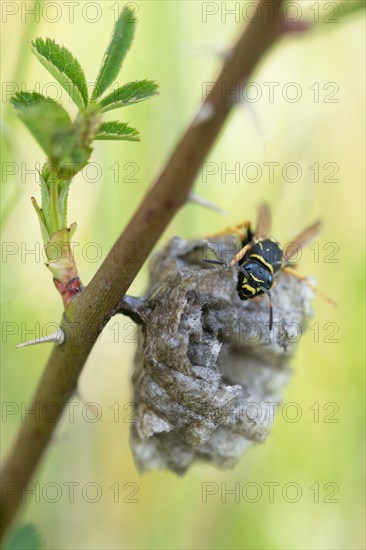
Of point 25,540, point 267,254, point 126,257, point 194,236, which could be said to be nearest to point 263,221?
point 267,254

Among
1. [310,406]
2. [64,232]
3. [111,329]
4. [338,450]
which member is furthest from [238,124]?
[64,232]

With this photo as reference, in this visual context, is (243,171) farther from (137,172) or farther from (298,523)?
(298,523)

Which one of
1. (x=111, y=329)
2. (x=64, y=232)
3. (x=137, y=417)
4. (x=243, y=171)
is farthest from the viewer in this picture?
(x=243, y=171)

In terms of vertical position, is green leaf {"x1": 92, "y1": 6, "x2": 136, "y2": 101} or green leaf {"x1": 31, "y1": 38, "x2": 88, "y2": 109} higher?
green leaf {"x1": 92, "y1": 6, "x2": 136, "y2": 101}

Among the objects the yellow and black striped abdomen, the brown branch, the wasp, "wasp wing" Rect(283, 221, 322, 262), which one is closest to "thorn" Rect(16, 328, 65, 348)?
the brown branch

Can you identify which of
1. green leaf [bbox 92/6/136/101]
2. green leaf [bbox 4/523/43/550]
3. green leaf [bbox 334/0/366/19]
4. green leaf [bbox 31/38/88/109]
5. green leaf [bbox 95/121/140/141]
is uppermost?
green leaf [bbox 334/0/366/19]

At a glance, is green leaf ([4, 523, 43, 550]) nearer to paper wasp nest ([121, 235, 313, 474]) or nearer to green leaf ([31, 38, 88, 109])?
paper wasp nest ([121, 235, 313, 474])

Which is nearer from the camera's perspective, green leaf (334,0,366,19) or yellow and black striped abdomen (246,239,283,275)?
green leaf (334,0,366,19)
